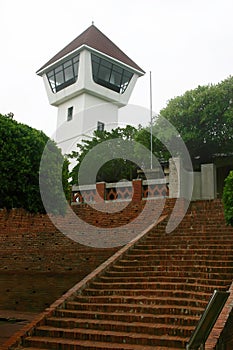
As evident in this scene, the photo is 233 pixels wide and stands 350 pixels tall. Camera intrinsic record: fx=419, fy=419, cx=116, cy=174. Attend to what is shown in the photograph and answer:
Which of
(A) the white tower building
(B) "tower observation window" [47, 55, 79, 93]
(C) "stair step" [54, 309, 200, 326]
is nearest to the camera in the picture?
(C) "stair step" [54, 309, 200, 326]

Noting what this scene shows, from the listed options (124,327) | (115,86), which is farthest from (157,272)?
(115,86)

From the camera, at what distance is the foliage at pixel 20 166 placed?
26.0 ft

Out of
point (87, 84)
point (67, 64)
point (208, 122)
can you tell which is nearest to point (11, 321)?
point (208, 122)

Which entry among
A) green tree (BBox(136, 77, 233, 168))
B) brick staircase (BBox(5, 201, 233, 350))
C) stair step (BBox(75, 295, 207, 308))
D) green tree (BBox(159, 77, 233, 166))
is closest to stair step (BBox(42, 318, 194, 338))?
brick staircase (BBox(5, 201, 233, 350))

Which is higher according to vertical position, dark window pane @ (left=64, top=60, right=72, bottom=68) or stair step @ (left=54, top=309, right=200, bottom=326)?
dark window pane @ (left=64, top=60, right=72, bottom=68)

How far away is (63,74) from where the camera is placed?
2816 centimetres

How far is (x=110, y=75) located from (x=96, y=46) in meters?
2.18

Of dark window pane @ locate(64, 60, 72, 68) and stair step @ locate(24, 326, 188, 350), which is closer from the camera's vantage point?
stair step @ locate(24, 326, 188, 350)

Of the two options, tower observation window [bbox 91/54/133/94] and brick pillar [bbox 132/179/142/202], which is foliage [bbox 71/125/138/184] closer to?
brick pillar [bbox 132/179/142/202]

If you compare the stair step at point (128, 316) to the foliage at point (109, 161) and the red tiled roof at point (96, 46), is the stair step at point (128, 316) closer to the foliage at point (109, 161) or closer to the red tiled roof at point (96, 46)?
the foliage at point (109, 161)

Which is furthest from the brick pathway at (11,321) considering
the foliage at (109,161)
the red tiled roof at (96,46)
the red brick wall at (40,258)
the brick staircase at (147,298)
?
the red tiled roof at (96,46)

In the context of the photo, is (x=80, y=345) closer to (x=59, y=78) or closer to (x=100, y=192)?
(x=100, y=192)

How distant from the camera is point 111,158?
19.2 meters

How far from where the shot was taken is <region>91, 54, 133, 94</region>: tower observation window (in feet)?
88.7
